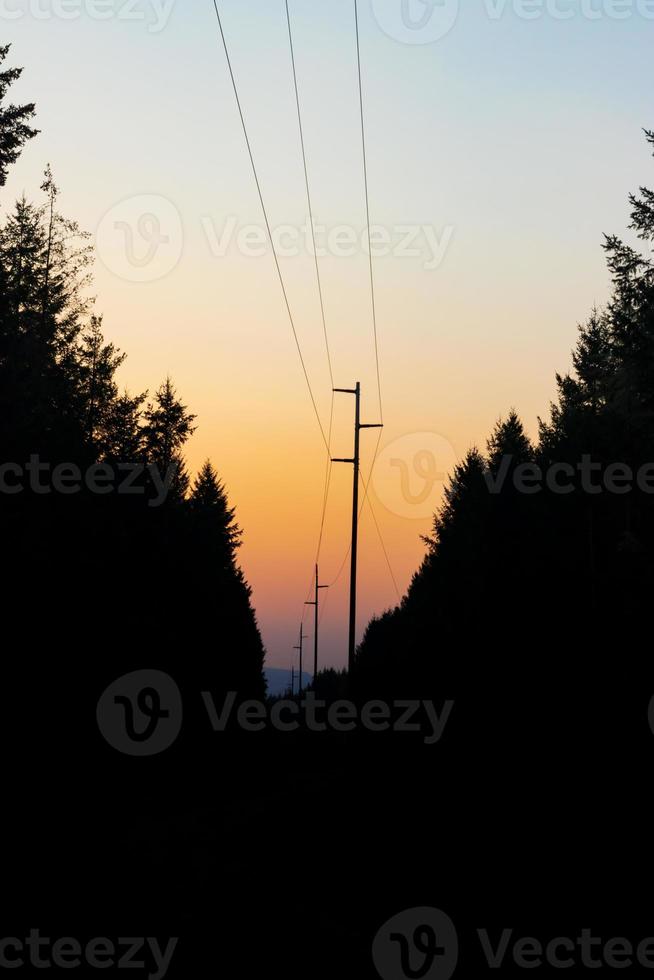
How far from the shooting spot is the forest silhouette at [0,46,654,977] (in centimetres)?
1277

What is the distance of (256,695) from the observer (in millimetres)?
67500

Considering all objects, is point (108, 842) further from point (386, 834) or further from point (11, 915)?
point (11, 915)

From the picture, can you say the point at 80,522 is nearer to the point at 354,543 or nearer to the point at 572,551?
the point at 354,543

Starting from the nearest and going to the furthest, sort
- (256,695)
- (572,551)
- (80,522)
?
(80,522) → (572,551) → (256,695)

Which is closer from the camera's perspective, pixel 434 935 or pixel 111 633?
pixel 434 935

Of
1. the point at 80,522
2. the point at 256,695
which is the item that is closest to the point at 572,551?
the point at 256,695

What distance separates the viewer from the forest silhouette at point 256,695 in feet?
41.9

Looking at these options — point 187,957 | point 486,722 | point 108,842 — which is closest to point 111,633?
point 486,722

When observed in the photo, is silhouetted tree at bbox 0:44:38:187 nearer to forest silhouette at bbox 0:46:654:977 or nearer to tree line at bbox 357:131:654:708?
forest silhouette at bbox 0:46:654:977

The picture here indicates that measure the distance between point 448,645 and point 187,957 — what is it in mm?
40317

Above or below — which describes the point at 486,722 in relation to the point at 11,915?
above

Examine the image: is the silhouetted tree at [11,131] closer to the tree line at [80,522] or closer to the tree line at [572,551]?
the tree line at [80,522]

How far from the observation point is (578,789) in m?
18.0

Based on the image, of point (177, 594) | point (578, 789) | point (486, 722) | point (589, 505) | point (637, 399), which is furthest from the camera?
point (589, 505)
